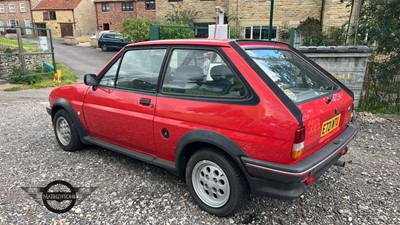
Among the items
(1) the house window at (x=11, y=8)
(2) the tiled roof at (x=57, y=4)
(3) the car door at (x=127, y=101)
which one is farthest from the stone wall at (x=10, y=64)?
(1) the house window at (x=11, y=8)

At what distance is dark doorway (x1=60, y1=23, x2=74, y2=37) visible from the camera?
40.3m

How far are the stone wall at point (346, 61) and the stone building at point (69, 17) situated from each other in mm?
37316

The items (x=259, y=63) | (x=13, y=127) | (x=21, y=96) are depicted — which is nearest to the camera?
(x=259, y=63)

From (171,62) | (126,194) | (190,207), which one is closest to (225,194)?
(190,207)

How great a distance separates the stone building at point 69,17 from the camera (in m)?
39.3

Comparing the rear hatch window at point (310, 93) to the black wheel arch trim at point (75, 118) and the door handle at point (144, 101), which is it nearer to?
the door handle at point (144, 101)

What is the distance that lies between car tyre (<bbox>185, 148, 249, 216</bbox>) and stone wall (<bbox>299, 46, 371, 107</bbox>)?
4.13 meters

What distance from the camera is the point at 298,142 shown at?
2273mm

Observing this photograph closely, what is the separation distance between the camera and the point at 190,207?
2.96 m

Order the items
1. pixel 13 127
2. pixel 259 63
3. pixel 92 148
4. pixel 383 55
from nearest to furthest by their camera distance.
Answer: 1. pixel 259 63
2. pixel 92 148
3. pixel 13 127
4. pixel 383 55

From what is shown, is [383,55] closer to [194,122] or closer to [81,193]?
[194,122]

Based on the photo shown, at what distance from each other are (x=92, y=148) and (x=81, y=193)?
135 centimetres

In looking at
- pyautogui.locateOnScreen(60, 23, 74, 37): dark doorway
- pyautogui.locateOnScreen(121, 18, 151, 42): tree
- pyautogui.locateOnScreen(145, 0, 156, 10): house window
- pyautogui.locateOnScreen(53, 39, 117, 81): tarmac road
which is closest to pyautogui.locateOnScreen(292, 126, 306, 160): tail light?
pyautogui.locateOnScreen(53, 39, 117, 81): tarmac road

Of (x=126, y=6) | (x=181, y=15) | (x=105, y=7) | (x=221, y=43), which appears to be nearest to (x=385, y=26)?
(x=221, y=43)
